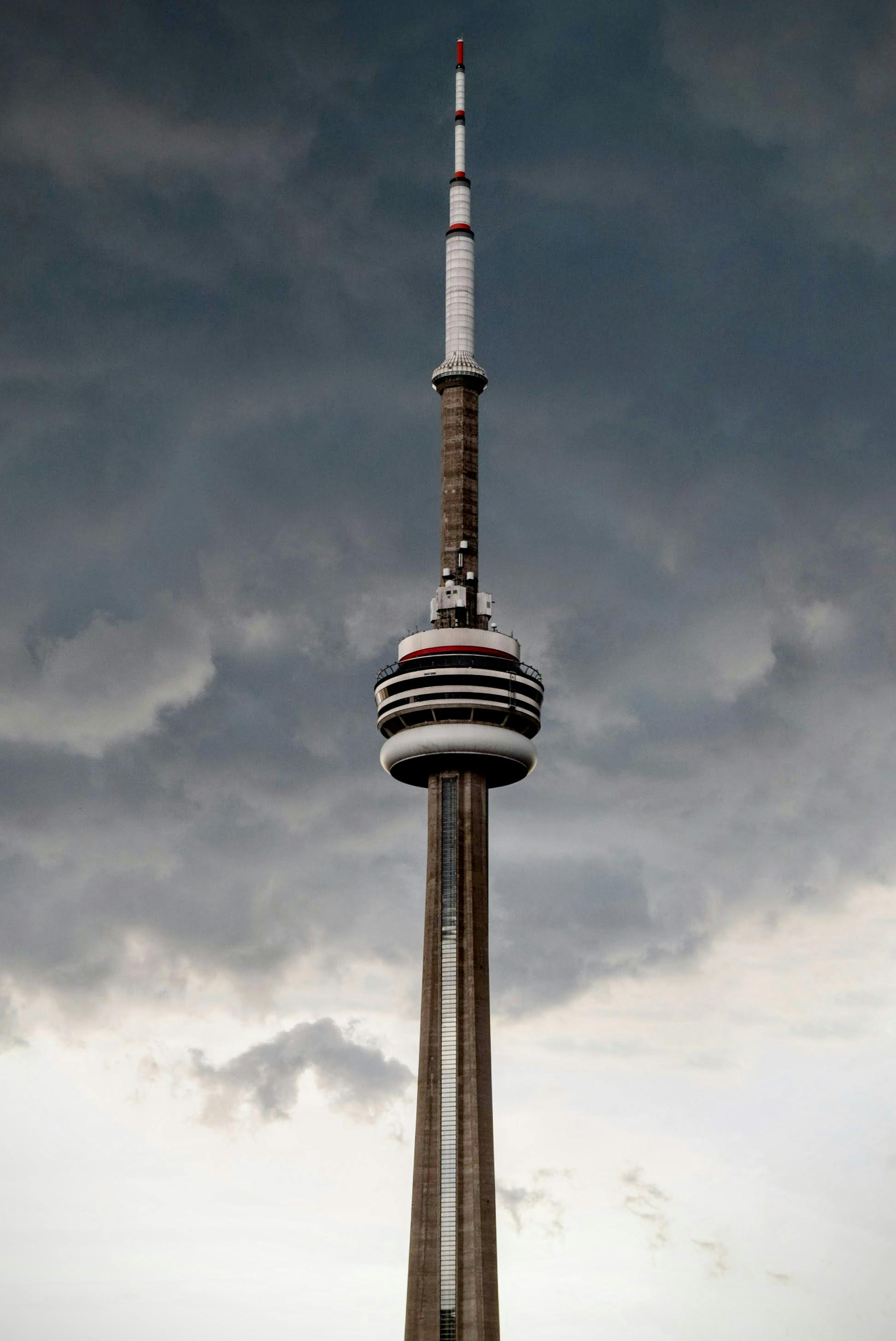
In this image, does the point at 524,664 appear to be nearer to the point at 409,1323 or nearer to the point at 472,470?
the point at 472,470

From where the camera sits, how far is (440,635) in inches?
7313

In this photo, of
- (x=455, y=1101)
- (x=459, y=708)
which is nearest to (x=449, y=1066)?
(x=455, y=1101)

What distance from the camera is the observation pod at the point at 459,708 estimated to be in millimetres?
182500

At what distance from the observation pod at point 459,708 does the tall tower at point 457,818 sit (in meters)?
0.13

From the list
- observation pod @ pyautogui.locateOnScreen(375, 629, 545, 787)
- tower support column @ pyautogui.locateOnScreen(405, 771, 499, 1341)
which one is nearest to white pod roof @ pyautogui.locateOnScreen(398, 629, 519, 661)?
observation pod @ pyautogui.locateOnScreen(375, 629, 545, 787)

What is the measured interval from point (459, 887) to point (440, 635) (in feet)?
76.6

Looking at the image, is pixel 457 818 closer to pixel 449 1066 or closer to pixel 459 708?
pixel 459 708

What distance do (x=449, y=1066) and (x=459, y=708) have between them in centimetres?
3177

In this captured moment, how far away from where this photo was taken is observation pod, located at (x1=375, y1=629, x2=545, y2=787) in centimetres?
18250

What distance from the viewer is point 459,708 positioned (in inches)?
7185

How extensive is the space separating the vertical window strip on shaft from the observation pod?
382 centimetres

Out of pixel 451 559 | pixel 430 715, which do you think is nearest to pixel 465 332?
pixel 451 559

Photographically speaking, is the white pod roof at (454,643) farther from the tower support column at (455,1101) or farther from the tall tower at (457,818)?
the tower support column at (455,1101)

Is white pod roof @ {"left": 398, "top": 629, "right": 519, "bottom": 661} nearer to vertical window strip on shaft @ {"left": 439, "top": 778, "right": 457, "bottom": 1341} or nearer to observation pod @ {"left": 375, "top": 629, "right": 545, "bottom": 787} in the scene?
observation pod @ {"left": 375, "top": 629, "right": 545, "bottom": 787}
